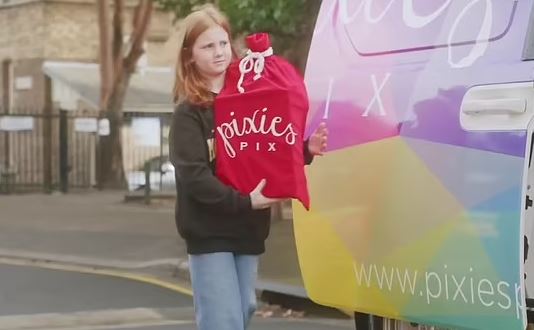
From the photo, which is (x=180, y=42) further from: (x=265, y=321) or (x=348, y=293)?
(x=265, y=321)

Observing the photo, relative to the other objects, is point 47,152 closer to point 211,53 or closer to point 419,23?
point 211,53

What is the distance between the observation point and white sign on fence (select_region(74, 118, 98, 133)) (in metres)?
25.3

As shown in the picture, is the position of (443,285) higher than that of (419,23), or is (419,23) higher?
(419,23)

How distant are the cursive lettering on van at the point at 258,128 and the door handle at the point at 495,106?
658 mm

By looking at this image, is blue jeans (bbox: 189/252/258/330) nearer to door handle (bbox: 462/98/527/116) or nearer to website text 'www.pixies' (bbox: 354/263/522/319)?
website text 'www.pixies' (bbox: 354/263/522/319)

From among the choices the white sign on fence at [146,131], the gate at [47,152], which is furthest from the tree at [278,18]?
the white sign on fence at [146,131]

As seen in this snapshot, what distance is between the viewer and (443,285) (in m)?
3.79

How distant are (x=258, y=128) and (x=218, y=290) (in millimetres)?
650

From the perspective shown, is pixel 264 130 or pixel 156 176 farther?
pixel 156 176

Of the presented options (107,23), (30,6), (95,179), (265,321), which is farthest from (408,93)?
(30,6)

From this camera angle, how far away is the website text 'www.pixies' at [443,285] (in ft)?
11.5

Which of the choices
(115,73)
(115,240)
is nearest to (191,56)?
(115,240)

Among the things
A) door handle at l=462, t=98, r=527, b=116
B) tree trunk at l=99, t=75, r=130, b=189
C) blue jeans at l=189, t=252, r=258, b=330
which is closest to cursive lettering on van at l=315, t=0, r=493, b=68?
door handle at l=462, t=98, r=527, b=116

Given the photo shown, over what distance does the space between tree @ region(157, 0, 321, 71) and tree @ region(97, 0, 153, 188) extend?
10964mm
